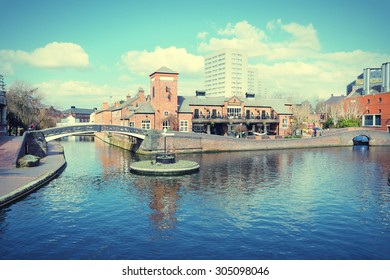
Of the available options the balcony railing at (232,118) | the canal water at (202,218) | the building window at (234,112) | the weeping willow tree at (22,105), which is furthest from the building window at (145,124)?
the canal water at (202,218)

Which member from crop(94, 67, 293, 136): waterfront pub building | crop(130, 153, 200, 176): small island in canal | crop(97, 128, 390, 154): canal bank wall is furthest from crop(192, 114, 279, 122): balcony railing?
crop(130, 153, 200, 176): small island in canal

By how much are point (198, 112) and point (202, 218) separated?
163 feet

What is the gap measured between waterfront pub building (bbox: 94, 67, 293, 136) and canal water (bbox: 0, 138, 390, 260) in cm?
2956

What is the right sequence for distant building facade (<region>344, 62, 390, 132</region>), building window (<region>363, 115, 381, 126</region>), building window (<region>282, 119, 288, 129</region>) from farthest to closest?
building window (<region>363, 115, 381, 126</region>), distant building facade (<region>344, 62, 390, 132</region>), building window (<region>282, 119, 288, 129</region>)

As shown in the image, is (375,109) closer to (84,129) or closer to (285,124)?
(285,124)

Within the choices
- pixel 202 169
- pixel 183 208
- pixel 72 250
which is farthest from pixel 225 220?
pixel 202 169

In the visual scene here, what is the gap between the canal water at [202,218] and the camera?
50.1 feet

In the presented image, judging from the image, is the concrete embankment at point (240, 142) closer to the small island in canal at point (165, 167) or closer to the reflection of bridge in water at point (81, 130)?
the reflection of bridge in water at point (81, 130)

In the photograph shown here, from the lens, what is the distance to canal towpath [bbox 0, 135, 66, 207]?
896 inches

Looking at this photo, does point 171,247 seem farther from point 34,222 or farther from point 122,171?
point 122,171

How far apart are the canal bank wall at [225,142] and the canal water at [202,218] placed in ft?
60.3

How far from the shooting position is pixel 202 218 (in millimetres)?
19938

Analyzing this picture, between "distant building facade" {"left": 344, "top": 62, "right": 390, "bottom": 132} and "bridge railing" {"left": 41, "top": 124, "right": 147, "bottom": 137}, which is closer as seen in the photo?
"bridge railing" {"left": 41, "top": 124, "right": 147, "bottom": 137}

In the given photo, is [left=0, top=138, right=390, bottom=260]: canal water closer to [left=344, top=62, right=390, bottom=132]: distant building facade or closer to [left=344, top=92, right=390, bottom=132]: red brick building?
[left=344, top=92, right=390, bottom=132]: red brick building
